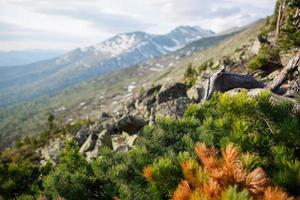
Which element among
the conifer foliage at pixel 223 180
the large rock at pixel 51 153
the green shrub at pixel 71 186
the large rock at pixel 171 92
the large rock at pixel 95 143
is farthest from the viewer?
the large rock at pixel 51 153

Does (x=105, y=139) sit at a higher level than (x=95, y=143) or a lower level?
higher

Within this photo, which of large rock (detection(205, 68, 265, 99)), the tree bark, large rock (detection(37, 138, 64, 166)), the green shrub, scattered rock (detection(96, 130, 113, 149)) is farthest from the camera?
large rock (detection(37, 138, 64, 166))

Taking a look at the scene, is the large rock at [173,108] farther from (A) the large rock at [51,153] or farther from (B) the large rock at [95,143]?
(A) the large rock at [51,153]

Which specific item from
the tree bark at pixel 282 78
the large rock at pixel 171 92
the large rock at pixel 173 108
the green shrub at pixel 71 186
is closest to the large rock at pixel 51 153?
the large rock at pixel 171 92

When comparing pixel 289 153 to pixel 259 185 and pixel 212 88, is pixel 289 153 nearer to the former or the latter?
pixel 259 185

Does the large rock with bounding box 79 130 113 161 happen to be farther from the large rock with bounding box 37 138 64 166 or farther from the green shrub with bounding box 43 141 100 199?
the green shrub with bounding box 43 141 100 199

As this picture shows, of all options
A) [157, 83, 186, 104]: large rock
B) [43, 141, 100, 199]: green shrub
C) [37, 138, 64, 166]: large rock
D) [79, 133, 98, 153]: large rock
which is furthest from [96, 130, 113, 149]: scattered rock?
[43, 141, 100, 199]: green shrub

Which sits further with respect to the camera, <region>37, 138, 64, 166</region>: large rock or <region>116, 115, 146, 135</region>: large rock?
<region>37, 138, 64, 166</region>: large rock

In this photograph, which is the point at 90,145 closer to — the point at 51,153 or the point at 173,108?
the point at 173,108

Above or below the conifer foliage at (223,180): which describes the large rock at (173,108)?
below

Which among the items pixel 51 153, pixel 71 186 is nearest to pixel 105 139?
pixel 71 186

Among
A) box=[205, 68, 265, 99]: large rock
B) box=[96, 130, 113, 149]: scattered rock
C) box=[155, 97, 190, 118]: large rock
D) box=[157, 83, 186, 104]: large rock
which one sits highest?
box=[205, 68, 265, 99]: large rock

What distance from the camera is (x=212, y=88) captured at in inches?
712

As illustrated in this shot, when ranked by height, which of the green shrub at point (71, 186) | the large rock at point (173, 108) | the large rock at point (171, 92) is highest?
the green shrub at point (71, 186)
